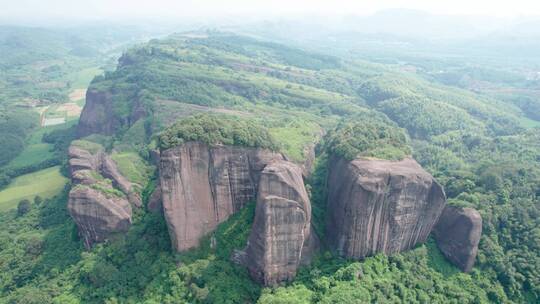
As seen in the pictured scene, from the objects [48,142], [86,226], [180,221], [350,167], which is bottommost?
[48,142]

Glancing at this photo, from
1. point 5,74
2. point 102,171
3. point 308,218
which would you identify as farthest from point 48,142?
point 5,74

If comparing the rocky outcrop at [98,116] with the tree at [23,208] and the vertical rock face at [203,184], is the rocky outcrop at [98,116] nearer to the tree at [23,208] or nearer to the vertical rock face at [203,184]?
the tree at [23,208]

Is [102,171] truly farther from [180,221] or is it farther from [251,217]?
[251,217]

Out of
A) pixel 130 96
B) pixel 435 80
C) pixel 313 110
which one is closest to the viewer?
pixel 130 96

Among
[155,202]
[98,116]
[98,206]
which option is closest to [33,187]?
[98,116]

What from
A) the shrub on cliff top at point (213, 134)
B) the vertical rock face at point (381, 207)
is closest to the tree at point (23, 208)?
the shrub on cliff top at point (213, 134)

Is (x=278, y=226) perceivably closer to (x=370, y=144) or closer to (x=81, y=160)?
(x=370, y=144)

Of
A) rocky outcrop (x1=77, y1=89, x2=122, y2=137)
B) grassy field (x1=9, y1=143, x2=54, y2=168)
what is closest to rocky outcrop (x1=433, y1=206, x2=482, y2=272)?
rocky outcrop (x1=77, y1=89, x2=122, y2=137)

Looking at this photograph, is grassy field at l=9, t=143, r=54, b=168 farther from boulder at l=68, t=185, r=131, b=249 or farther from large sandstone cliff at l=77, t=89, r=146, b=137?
boulder at l=68, t=185, r=131, b=249
